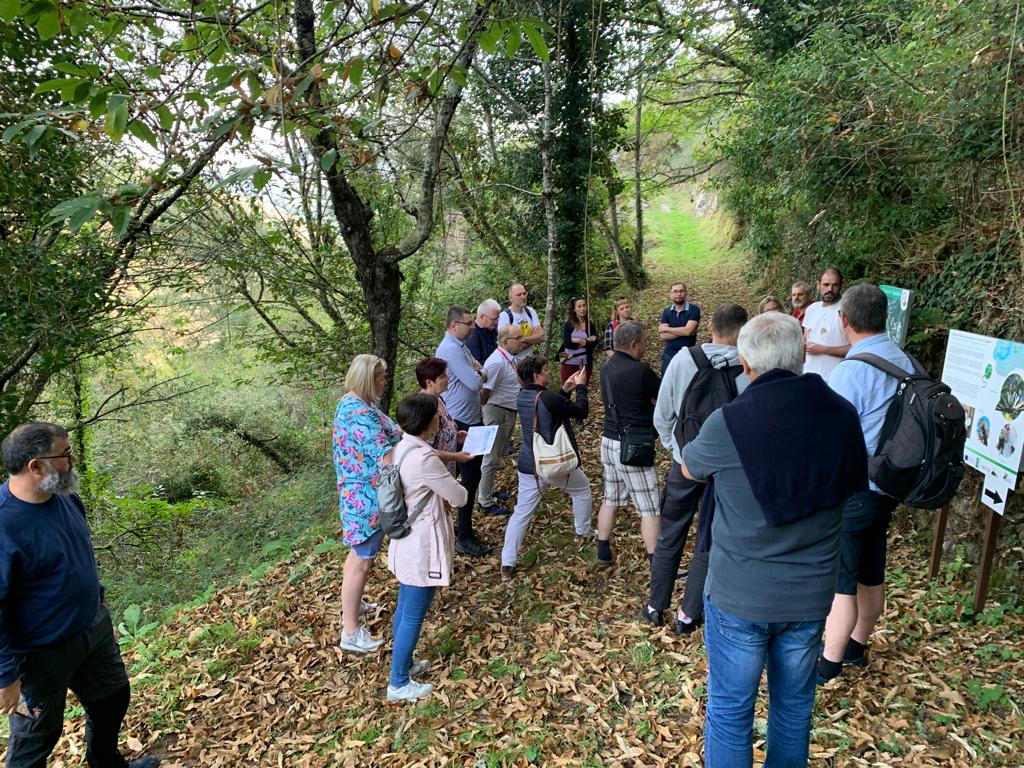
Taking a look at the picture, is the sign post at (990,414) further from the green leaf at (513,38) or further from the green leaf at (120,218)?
the green leaf at (120,218)

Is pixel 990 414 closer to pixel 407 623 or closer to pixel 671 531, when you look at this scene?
pixel 671 531

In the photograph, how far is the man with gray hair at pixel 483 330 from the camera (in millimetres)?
6339

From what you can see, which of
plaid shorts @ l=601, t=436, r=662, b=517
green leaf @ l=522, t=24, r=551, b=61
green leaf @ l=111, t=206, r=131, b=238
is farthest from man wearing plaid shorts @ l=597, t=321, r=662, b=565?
green leaf @ l=111, t=206, r=131, b=238

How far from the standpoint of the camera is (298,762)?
11.7ft

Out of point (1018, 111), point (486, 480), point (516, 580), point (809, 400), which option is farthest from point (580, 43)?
point (809, 400)

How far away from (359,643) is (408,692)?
28.2 inches

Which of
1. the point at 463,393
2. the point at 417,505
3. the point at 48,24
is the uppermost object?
the point at 48,24

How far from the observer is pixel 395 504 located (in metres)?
3.54

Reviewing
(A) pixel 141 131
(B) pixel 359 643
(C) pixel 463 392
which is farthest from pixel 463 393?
(A) pixel 141 131

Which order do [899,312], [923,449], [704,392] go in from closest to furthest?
[923,449] < [704,392] < [899,312]

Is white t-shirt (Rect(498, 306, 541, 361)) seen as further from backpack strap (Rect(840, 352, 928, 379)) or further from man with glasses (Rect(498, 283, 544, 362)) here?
backpack strap (Rect(840, 352, 928, 379))

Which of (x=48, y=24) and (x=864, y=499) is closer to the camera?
(x=48, y=24)

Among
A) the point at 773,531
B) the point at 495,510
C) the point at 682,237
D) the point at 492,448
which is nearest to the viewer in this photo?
the point at 773,531

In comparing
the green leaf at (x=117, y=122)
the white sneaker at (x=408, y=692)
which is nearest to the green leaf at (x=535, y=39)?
the green leaf at (x=117, y=122)
